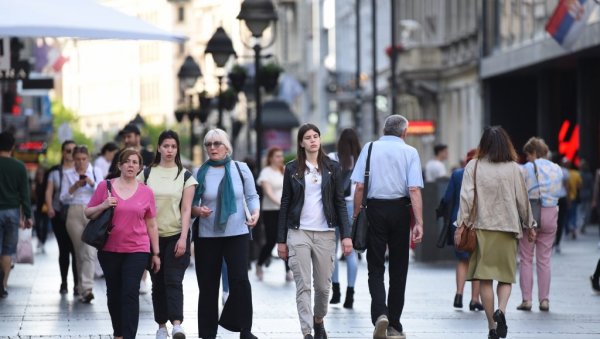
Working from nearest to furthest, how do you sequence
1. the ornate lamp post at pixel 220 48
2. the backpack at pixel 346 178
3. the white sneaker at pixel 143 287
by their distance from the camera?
1. the backpack at pixel 346 178
2. the white sneaker at pixel 143 287
3. the ornate lamp post at pixel 220 48

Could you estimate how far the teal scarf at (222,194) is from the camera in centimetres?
1473

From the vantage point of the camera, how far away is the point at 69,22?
637 inches

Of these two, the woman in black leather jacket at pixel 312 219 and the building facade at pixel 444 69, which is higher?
the building facade at pixel 444 69

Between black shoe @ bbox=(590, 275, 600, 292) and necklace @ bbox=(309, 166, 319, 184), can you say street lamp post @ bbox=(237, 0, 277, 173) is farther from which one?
necklace @ bbox=(309, 166, 319, 184)

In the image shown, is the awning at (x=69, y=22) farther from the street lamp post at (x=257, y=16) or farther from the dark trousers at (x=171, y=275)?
the street lamp post at (x=257, y=16)

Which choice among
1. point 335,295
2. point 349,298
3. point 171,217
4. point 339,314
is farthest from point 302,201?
point 335,295

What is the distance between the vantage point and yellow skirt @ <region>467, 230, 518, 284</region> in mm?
15414

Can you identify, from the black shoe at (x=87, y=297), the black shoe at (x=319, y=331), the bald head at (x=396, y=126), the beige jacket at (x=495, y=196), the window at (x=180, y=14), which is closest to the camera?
the black shoe at (x=319, y=331)

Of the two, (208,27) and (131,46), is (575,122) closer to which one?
(208,27)

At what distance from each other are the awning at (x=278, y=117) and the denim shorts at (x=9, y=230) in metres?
35.2

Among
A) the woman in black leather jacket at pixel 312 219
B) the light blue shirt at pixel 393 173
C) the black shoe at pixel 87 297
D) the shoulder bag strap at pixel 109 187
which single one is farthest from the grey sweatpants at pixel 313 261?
the black shoe at pixel 87 297

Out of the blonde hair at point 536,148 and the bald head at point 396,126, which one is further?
the blonde hair at point 536,148

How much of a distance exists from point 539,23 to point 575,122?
4.56 meters

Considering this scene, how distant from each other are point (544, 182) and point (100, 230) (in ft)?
21.2
